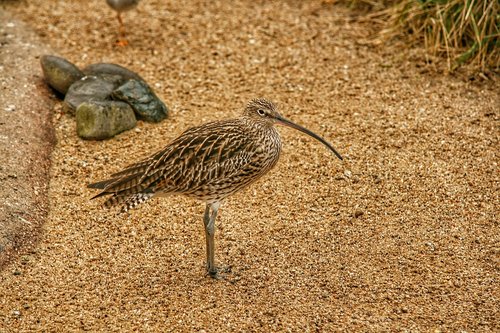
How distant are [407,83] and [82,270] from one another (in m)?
4.47

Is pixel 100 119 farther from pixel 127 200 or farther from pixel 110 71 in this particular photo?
pixel 127 200

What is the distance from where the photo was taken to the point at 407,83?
28.1 ft

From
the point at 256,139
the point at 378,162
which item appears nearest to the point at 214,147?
the point at 256,139

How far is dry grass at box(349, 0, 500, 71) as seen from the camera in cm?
854

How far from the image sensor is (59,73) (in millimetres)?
8055

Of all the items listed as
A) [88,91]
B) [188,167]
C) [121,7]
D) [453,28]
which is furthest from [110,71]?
[453,28]

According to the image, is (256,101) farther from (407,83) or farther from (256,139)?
(407,83)

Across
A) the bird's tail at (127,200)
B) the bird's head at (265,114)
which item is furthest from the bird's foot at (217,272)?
the bird's head at (265,114)

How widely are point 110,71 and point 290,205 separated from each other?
2.75 metres

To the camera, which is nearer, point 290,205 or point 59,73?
point 290,205

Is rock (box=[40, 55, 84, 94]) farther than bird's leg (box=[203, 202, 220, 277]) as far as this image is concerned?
Yes

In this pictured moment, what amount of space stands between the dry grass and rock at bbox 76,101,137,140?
359 centimetres

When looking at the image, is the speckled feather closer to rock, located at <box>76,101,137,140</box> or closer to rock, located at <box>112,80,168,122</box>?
rock, located at <box>76,101,137,140</box>

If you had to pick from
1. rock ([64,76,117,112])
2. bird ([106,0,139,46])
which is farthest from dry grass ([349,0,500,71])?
rock ([64,76,117,112])
